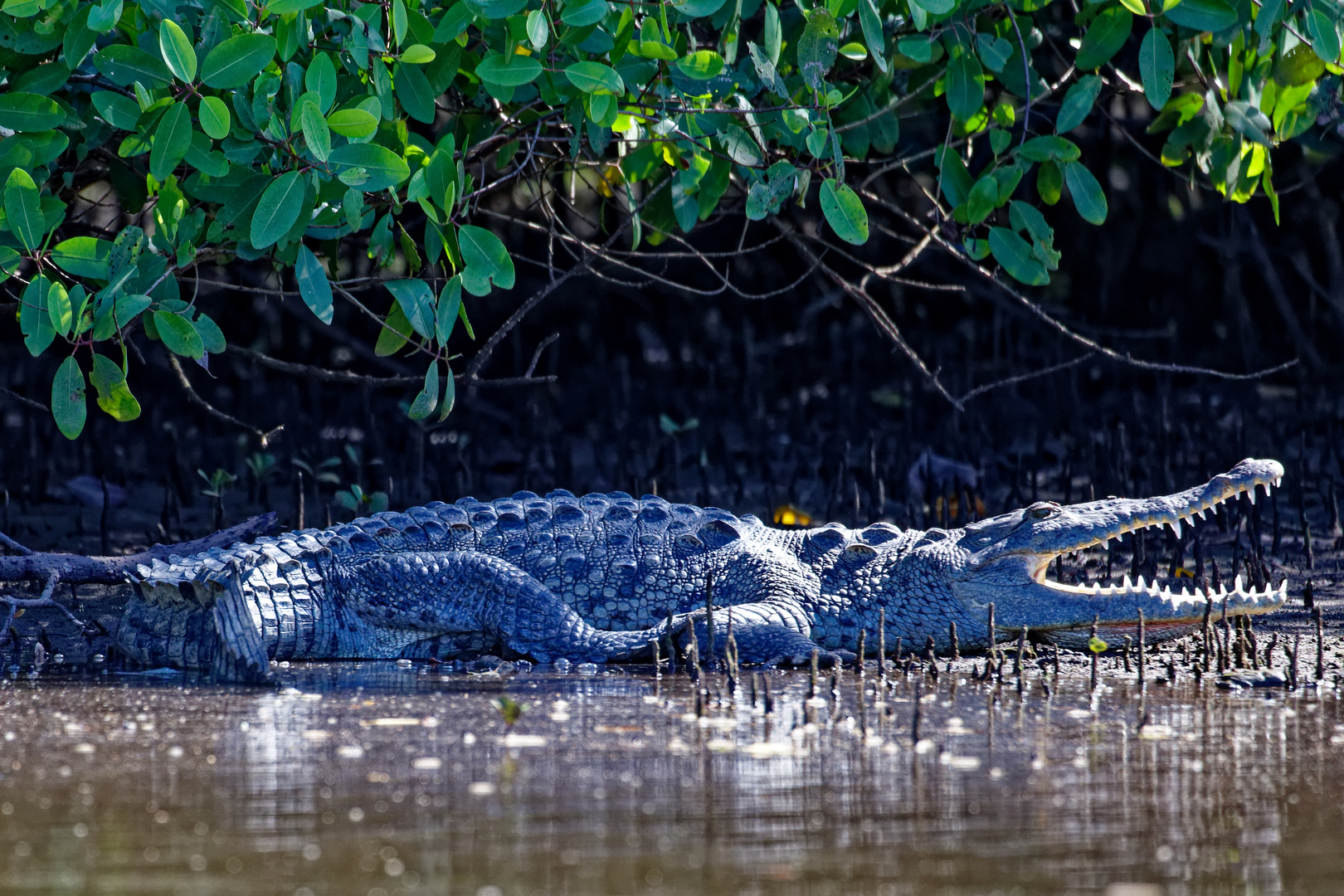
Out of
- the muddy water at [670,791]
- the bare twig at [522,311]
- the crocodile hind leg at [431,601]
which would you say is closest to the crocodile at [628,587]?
the crocodile hind leg at [431,601]

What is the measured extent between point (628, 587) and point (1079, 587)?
1.38 m

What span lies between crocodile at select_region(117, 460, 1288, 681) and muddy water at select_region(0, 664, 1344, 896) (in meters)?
0.57

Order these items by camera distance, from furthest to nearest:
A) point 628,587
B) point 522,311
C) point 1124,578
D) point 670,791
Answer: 1. point 522,311
2. point 628,587
3. point 1124,578
4. point 670,791

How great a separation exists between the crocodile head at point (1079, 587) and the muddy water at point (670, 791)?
0.57 metres

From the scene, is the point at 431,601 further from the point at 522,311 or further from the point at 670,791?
the point at 670,791

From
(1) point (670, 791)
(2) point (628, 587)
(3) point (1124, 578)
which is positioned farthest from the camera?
(2) point (628, 587)

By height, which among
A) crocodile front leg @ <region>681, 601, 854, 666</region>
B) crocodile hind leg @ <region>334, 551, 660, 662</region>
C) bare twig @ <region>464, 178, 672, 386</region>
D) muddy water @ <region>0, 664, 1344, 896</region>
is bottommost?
muddy water @ <region>0, 664, 1344, 896</region>

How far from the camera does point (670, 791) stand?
2.84m

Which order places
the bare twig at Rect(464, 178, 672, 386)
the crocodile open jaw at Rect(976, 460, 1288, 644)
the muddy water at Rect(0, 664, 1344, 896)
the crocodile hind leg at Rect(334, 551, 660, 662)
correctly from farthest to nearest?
the bare twig at Rect(464, 178, 672, 386) → the crocodile hind leg at Rect(334, 551, 660, 662) → the crocodile open jaw at Rect(976, 460, 1288, 644) → the muddy water at Rect(0, 664, 1344, 896)

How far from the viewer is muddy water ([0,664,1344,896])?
2332 mm

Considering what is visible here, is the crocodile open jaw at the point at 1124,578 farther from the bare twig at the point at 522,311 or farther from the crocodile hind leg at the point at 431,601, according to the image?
the bare twig at the point at 522,311

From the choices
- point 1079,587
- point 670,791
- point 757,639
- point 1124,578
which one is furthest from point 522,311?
point 670,791

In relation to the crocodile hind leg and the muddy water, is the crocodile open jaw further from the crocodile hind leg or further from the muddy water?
the crocodile hind leg

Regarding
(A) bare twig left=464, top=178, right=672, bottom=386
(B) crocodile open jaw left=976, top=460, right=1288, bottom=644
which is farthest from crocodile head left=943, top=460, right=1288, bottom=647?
(A) bare twig left=464, top=178, right=672, bottom=386
